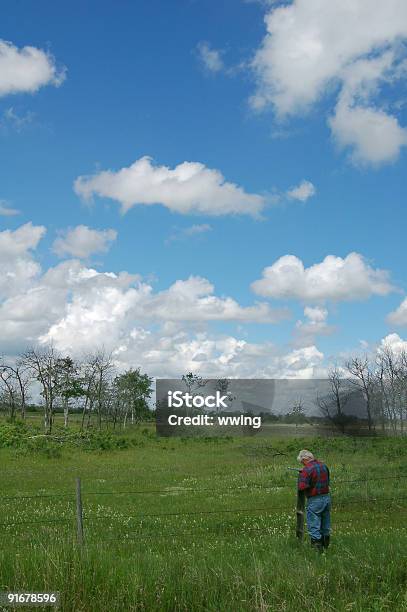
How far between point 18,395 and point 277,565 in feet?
236

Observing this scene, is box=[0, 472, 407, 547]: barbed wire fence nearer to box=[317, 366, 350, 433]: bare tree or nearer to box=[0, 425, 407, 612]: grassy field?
box=[0, 425, 407, 612]: grassy field

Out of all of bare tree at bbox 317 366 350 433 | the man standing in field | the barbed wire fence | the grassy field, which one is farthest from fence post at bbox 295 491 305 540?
bare tree at bbox 317 366 350 433

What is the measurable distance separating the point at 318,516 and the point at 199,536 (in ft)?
10.4

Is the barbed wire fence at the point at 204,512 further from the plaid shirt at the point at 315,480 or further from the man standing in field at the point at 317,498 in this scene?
the plaid shirt at the point at 315,480

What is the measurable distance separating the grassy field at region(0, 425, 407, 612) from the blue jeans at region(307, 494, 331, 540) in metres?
0.36

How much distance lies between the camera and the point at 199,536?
1337cm

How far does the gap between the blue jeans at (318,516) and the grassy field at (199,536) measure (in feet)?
1.17

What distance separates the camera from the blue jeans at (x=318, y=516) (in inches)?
445

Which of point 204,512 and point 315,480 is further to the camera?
point 204,512

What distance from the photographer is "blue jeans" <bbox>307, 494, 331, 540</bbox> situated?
11.3 meters

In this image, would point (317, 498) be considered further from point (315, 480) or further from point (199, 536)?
point (199, 536)

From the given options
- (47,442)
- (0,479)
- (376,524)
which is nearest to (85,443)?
(47,442)

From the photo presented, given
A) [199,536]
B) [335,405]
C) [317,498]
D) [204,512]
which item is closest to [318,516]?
[317,498]

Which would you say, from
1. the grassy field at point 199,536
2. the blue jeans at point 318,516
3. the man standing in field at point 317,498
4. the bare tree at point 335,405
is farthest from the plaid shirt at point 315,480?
the bare tree at point 335,405
